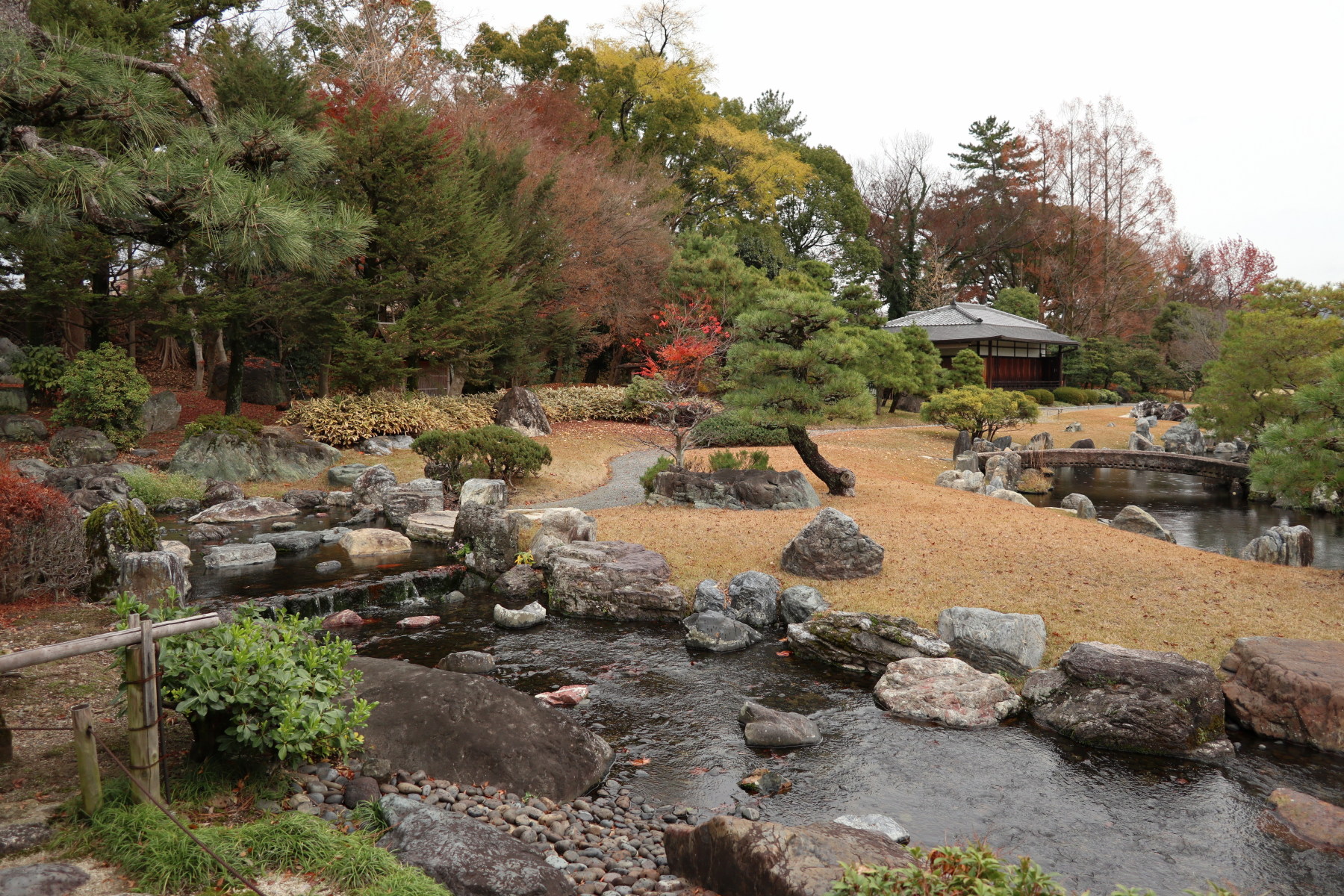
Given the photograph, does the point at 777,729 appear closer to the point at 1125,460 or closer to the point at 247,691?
the point at 247,691

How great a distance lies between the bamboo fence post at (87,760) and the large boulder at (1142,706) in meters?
5.84

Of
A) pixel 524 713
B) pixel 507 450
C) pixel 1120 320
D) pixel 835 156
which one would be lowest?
pixel 524 713

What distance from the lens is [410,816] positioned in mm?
3732

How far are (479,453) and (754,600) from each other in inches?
291

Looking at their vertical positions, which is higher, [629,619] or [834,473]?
[834,473]

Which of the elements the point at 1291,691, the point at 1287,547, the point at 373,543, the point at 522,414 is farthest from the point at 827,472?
the point at 522,414

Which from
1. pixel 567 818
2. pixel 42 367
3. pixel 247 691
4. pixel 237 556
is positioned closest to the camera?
pixel 247 691

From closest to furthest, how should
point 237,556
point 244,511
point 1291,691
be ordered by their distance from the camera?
point 1291,691 → point 237,556 → point 244,511

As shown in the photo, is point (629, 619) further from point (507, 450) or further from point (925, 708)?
point (507, 450)

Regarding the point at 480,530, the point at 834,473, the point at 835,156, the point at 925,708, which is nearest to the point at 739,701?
the point at 925,708

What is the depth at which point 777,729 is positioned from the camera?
560 cm

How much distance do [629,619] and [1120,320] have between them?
43809 millimetres

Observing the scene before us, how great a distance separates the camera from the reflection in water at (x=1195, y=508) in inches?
523

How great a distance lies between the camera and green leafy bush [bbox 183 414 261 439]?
47.2 feet
